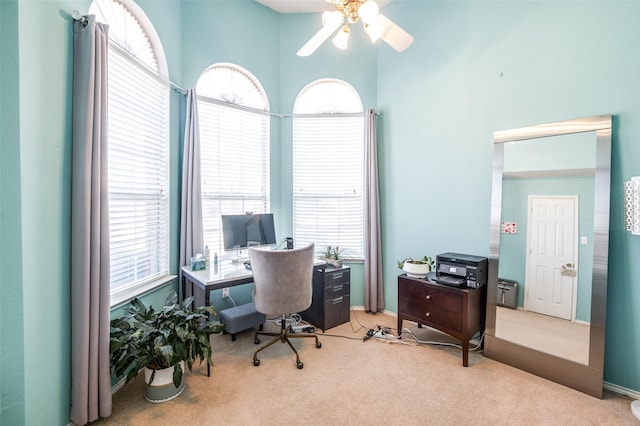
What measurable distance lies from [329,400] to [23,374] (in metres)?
1.69

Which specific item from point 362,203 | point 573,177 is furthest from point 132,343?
point 573,177

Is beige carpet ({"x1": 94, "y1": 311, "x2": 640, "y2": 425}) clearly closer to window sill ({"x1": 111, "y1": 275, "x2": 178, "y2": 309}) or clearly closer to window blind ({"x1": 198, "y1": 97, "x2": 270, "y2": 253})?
window sill ({"x1": 111, "y1": 275, "x2": 178, "y2": 309})

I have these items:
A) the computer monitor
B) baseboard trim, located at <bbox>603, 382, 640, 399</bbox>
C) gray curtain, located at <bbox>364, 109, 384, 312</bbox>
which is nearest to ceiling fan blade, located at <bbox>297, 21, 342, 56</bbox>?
gray curtain, located at <bbox>364, 109, 384, 312</bbox>

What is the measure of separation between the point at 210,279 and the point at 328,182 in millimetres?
1913

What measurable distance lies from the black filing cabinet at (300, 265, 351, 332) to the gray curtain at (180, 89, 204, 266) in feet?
4.23

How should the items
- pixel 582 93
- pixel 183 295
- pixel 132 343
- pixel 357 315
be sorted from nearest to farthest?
pixel 132 343, pixel 582 93, pixel 183 295, pixel 357 315

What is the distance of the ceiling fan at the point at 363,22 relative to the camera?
1.72 meters

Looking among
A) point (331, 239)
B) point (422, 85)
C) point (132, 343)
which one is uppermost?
point (422, 85)

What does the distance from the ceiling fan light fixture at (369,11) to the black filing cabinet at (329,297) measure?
2240 millimetres

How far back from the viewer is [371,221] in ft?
11.2

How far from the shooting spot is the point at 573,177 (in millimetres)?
2150

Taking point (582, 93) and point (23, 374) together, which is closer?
point (23, 374)

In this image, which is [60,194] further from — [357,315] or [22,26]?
[357,315]

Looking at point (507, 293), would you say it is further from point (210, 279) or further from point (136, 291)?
point (136, 291)
